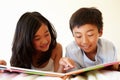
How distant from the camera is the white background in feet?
5.25

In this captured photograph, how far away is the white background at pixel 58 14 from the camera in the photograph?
1.60 m

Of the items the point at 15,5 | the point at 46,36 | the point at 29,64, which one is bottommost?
the point at 29,64

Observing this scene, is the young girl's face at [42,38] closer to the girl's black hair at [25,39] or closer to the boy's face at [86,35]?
the girl's black hair at [25,39]

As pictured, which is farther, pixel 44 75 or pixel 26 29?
pixel 26 29

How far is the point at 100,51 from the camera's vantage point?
3.09 feet

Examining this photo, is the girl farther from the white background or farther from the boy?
the white background

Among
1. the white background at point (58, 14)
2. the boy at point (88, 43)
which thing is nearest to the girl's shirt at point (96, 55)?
the boy at point (88, 43)

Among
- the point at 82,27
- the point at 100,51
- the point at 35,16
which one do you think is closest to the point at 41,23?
the point at 35,16

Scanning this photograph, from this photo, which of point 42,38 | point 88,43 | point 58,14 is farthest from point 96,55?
point 58,14

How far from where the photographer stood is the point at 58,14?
1.64 metres

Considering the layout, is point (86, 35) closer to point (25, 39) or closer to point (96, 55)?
point (96, 55)

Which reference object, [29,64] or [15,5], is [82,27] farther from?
[15,5]

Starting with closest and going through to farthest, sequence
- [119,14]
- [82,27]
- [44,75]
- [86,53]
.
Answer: [44,75], [82,27], [86,53], [119,14]

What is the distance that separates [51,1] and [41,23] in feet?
2.48
